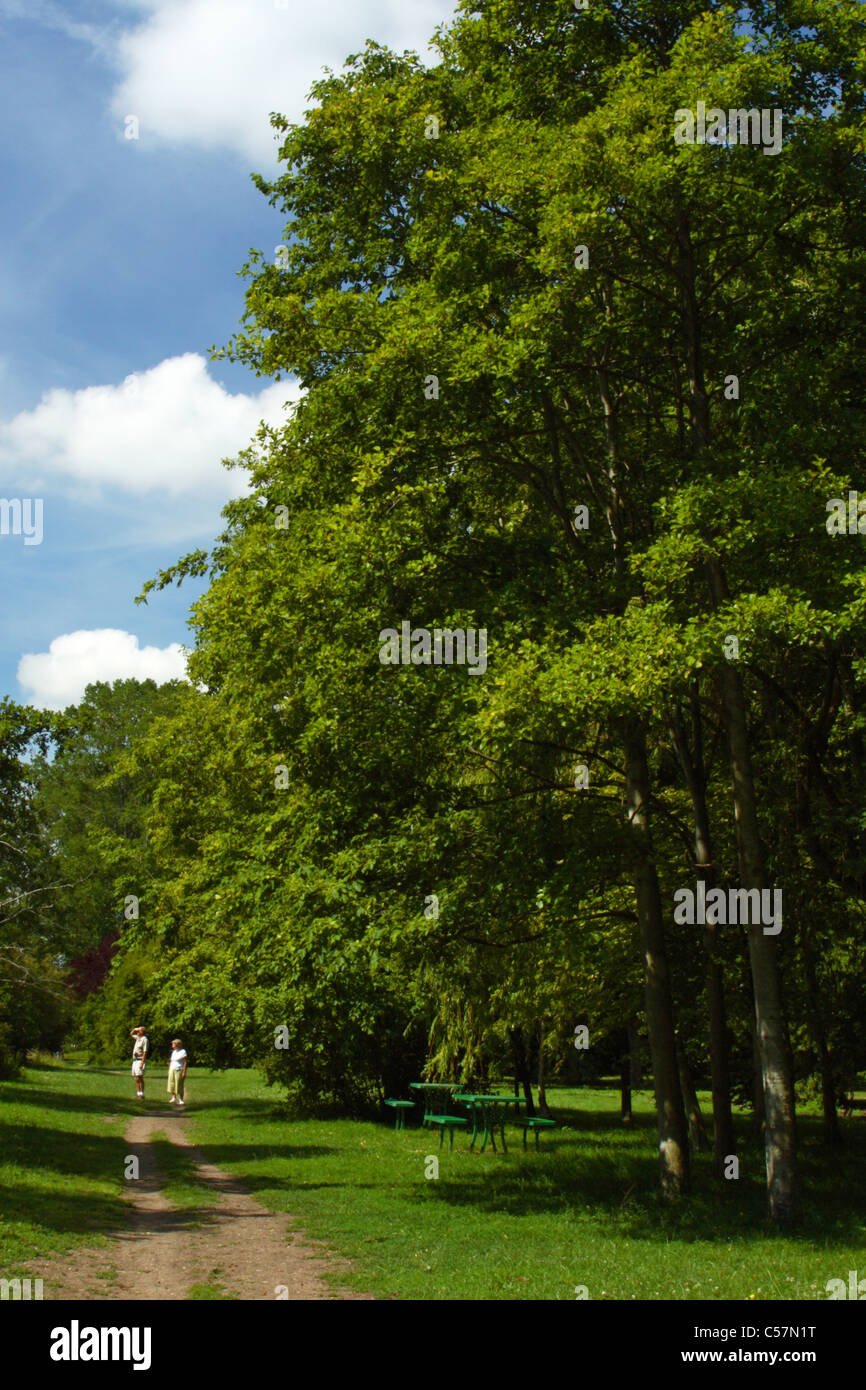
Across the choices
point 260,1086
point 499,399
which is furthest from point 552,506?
point 260,1086

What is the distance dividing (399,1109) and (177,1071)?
6.18m

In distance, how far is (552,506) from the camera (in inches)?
605

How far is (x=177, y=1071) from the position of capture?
2734cm

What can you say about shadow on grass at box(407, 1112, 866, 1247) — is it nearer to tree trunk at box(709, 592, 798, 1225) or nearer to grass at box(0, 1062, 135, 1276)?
tree trunk at box(709, 592, 798, 1225)

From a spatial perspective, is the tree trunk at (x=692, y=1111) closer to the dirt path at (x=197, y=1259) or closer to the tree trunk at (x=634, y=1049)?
the tree trunk at (x=634, y=1049)

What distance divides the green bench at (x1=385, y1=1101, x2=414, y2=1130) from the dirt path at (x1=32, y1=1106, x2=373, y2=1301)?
31.8ft

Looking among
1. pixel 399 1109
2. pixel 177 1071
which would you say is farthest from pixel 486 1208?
pixel 177 1071

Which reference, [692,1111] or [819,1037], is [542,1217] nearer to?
[819,1037]

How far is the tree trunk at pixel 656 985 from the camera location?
13609mm

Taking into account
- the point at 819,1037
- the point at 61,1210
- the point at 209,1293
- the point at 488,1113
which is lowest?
the point at 488,1113

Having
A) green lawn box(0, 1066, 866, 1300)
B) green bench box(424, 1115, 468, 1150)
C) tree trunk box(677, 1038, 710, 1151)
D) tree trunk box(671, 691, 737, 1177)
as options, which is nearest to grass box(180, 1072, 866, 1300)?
green lawn box(0, 1066, 866, 1300)

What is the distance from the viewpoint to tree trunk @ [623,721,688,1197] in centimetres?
1361

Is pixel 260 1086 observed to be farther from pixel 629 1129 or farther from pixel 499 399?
pixel 499 399

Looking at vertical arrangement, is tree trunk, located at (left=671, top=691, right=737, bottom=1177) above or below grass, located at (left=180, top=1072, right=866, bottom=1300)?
above
